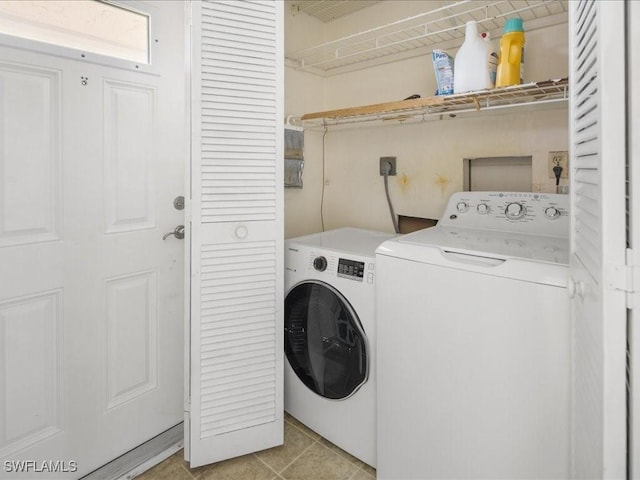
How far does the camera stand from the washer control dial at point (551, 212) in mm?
1485

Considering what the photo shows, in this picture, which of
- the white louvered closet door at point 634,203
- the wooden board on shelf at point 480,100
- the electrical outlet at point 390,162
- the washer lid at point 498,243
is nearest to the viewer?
the white louvered closet door at point 634,203

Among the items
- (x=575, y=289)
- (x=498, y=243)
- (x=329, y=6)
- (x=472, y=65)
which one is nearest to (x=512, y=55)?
(x=472, y=65)

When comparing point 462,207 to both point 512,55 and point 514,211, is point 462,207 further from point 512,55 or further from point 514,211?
point 512,55

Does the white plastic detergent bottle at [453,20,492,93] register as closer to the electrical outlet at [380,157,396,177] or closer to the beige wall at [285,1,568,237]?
the beige wall at [285,1,568,237]

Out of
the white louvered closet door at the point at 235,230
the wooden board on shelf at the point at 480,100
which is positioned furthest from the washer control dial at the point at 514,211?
the white louvered closet door at the point at 235,230

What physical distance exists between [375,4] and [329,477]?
257cm

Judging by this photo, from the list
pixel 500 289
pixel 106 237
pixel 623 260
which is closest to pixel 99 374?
pixel 106 237

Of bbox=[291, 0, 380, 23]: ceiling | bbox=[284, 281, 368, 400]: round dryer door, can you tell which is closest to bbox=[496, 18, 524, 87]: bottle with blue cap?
bbox=[291, 0, 380, 23]: ceiling

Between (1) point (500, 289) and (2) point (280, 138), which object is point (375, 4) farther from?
(1) point (500, 289)

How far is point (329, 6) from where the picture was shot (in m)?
2.29

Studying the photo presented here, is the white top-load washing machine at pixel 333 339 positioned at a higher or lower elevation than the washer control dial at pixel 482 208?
lower

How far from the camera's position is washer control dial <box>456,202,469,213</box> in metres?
1.77

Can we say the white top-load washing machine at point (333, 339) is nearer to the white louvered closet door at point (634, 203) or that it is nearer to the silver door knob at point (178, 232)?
the silver door knob at point (178, 232)

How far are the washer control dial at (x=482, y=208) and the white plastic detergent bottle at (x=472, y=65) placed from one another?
514 millimetres
